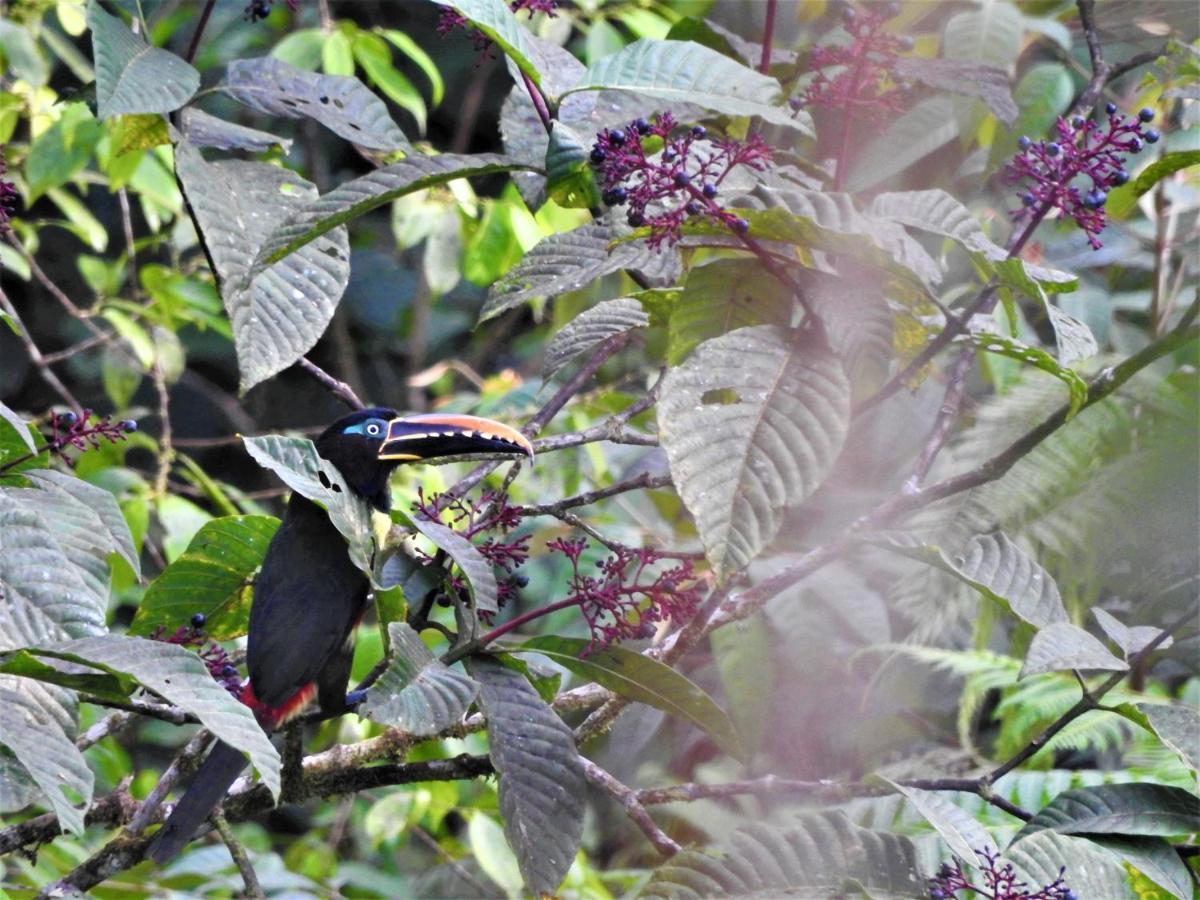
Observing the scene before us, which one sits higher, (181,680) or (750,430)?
(750,430)

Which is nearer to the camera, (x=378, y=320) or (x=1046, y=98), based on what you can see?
(x=1046, y=98)

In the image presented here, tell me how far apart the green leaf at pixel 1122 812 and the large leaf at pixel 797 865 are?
14 cm

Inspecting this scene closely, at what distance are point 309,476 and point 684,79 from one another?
0.66 m

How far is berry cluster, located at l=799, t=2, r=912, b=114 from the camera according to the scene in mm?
1692

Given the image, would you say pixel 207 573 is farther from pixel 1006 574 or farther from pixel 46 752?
pixel 1006 574

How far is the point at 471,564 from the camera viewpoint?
A: 152cm

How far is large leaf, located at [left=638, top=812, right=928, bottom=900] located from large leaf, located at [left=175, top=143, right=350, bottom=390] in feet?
2.61

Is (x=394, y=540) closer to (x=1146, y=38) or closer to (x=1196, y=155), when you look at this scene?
(x=1196, y=155)

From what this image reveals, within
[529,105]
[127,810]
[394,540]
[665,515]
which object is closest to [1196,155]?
[529,105]

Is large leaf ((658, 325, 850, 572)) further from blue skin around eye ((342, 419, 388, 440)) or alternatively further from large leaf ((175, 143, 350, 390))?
blue skin around eye ((342, 419, 388, 440))

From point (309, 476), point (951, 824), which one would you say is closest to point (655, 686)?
point (951, 824)

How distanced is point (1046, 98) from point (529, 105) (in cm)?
107

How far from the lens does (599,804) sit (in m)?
4.42

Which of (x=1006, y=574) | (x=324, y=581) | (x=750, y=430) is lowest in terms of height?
(x=324, y=581)
